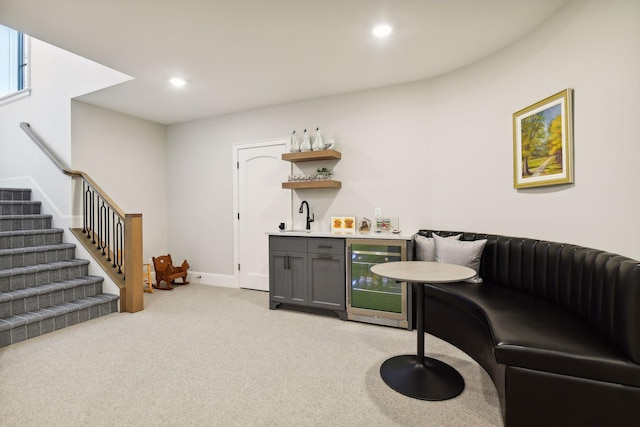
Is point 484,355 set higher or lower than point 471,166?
lower

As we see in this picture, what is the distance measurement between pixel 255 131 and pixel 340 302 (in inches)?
109

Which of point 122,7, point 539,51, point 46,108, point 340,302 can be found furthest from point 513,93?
point 46,108

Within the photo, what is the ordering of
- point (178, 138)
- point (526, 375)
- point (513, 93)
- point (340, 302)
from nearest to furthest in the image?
point (526, 375), point (513, 93), point (340, 302), point (178, 138)

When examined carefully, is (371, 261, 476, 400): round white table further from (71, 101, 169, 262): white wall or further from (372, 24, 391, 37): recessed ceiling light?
(71, 101, 169, 262): white wall

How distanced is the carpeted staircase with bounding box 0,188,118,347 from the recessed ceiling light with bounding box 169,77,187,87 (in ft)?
7.99

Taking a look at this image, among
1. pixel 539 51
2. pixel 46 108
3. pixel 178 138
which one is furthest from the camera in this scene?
pixel 178 138

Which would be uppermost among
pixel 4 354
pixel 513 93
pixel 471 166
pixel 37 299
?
pixel 513 93

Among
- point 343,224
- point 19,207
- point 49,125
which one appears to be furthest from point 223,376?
point 49,125

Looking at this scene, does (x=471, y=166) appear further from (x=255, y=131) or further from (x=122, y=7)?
(x=122, y=7)

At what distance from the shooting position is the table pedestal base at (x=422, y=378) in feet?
6.63

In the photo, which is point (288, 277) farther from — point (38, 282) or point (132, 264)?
point (38, 282)

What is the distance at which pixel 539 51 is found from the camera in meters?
2.54

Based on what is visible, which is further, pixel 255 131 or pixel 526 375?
pixel 255 131

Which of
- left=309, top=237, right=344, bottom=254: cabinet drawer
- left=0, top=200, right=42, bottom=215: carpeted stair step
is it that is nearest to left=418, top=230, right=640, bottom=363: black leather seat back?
left=309, top=237, right=344, bottom=254: cabinet drawer
